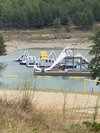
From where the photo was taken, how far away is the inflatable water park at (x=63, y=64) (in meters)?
50.0

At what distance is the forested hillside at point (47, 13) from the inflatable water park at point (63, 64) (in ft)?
134

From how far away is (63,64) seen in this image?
2122 inches

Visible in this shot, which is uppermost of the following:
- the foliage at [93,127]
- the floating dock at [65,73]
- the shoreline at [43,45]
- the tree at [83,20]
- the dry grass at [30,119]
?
the dry grass at [30,119]

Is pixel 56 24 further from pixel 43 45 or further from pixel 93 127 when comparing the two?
pixel 93 127

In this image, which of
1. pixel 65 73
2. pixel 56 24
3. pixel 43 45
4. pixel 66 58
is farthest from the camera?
pixel 56 24

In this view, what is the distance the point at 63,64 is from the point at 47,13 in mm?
53174

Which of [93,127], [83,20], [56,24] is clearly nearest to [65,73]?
[93,127]

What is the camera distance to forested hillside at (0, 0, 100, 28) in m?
101

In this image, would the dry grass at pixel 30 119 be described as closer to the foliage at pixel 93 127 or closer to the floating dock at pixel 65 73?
the foliage at pixel 93 127

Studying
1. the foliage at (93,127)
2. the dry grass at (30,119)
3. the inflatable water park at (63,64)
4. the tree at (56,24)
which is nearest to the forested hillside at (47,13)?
the tree at (56,24)

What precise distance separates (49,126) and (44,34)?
91.8m

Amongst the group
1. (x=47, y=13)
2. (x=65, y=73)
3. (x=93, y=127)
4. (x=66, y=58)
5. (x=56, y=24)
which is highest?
(x=93, y=127)

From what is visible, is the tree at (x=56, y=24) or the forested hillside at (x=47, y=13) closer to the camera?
the tree at (x=56, y=24)

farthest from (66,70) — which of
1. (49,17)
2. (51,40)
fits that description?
(49,17)
